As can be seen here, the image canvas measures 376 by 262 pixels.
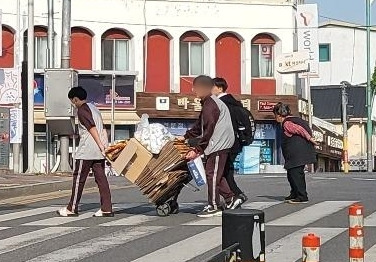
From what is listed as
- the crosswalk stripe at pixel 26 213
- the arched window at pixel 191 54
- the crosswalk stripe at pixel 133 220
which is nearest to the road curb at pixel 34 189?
the crosswalk stripe at pixel 26 213

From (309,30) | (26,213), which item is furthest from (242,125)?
(309,30)

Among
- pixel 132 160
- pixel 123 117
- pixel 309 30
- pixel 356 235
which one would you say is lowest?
pixel 356 235

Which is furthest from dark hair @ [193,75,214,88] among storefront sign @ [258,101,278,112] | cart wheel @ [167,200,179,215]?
storefront sign @ [258,101,278,112]

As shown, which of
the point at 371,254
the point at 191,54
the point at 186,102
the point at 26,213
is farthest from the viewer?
the point at 191,54

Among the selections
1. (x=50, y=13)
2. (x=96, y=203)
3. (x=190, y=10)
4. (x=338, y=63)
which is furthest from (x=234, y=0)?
(x=96, y=203)

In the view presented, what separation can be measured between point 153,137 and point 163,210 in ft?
3.52

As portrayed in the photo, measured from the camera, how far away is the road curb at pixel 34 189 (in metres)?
17.0

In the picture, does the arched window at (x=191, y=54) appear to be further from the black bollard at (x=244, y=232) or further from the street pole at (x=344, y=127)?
the black bollard at (x=244, y=232)

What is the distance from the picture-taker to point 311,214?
13.1 m

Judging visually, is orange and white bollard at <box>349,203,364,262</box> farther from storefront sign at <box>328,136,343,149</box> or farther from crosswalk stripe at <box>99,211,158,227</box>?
storefront sign at <box>328,136,343,149</box>

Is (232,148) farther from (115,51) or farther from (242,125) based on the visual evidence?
(115,51)

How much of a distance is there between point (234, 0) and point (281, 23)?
2.59m

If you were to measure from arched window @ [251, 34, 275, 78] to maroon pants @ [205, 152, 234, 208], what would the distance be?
3197cm

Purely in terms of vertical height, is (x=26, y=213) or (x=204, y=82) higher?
(x=204, y=82)
